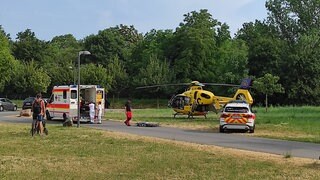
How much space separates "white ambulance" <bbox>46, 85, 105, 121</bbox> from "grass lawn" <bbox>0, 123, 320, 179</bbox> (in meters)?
17.1

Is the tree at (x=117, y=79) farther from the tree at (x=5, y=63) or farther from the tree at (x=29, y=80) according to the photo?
the tree at (x=5, y=63)

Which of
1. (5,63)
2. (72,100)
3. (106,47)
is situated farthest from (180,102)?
(106,47)

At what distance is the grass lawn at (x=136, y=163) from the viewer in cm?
1203

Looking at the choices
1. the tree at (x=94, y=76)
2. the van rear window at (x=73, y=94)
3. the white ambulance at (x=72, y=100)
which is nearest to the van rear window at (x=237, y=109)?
the white ambulance at (x=72, y=100)

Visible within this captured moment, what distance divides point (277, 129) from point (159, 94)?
5624 cm

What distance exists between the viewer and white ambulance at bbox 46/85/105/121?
36.3 meters

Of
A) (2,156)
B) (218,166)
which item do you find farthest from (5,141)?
(218,166)

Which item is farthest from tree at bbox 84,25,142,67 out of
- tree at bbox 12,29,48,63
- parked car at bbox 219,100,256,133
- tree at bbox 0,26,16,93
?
parked car at bbox 219,100,256,133

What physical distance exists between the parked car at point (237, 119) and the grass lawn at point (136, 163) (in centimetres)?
1080

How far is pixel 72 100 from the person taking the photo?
3628 cm

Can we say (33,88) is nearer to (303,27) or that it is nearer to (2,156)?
(303,27)

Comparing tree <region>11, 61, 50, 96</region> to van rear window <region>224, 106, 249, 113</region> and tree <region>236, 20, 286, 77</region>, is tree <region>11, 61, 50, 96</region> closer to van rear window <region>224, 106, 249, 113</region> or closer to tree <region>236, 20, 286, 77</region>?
tree <region>236, 20, 286, 77</region>

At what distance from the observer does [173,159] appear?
14.8 m

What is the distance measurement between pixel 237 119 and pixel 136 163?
52.8 ft
